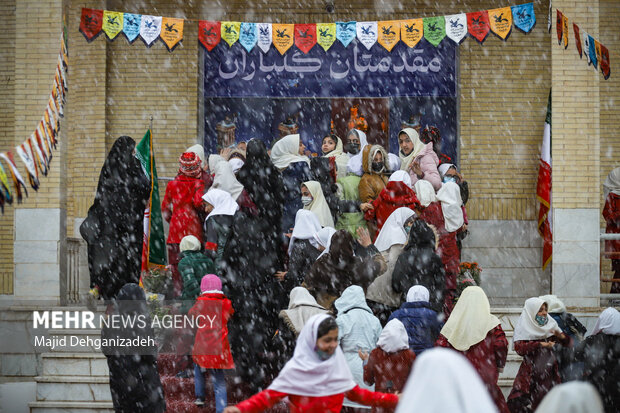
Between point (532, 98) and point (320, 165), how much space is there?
19.1ft

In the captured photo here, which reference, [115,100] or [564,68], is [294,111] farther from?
[564,68]

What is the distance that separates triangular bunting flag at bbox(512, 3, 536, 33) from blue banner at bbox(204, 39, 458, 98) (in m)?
3.15

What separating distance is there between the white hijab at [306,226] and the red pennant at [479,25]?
4543 mm

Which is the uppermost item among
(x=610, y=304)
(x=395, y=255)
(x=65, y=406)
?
A: (x=395, y=255)

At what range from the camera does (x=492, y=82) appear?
1491 cm

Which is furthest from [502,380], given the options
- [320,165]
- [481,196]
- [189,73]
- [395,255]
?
[189,73]

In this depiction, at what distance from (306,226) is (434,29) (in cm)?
465

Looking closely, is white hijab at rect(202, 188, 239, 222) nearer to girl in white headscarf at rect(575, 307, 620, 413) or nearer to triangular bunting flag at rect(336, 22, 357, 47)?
girl in white headscarf at rect(575, 307, 620, 413)

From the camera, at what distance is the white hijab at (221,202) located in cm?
913

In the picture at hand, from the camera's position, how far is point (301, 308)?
312 inches

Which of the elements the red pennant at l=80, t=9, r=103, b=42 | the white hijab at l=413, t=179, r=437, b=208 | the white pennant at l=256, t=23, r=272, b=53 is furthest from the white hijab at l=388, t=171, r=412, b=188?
the red pennant at l=80, t=9, r=103, b=42

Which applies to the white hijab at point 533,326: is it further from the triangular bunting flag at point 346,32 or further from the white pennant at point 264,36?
the white pennant at point 264,36

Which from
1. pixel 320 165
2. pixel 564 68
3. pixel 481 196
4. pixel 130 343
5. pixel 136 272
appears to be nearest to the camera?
pixel 130 343

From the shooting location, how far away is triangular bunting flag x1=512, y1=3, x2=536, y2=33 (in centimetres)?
1196
